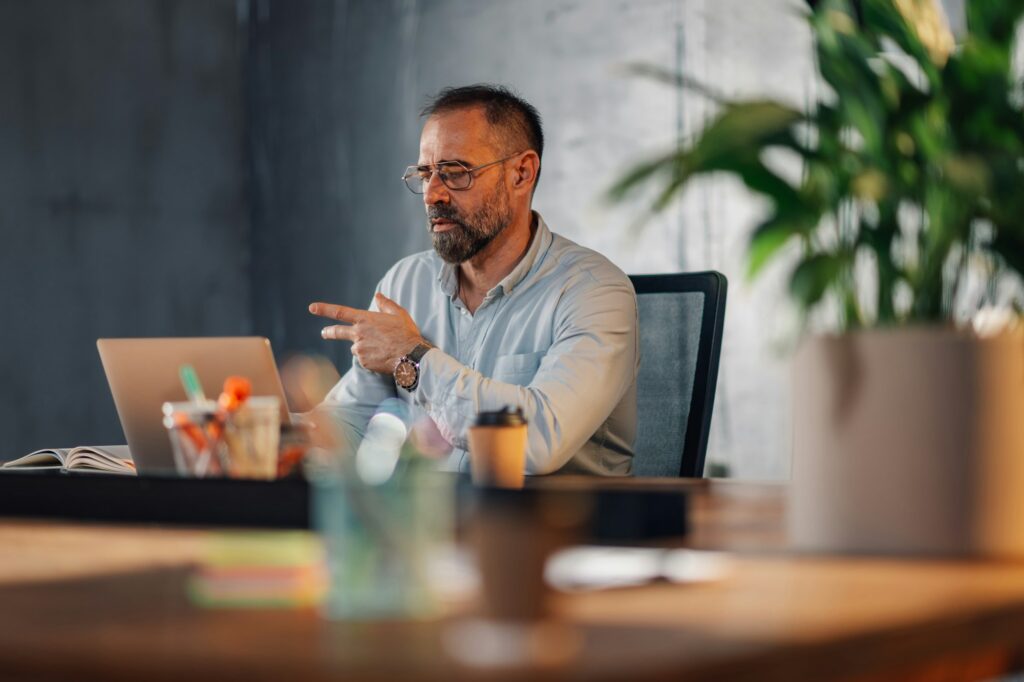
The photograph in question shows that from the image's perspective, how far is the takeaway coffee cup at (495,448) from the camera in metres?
1.50

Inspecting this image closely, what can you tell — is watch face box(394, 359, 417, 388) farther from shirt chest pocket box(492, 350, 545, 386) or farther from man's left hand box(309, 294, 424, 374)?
shirt chest pocket box(492, 350, 545, 386)

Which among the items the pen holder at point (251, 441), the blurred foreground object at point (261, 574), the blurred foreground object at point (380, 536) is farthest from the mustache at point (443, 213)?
the blurred foreground object at point (380, 536)

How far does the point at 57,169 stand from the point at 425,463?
4649mm

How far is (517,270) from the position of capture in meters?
2.62

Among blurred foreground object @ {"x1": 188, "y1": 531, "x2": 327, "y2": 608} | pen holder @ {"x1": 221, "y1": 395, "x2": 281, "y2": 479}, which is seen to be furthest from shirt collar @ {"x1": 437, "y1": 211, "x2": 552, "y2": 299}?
blurred foreground object @ {"x1": 188, "y1": 531, "x2": 327, "y2": 608}

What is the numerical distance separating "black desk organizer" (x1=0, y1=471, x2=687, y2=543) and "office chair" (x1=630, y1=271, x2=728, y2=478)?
31.4 inches

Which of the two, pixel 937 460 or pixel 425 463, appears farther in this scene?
pixel 937 460

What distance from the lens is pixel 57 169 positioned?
505 centimetres

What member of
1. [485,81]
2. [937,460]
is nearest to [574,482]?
[937,460]

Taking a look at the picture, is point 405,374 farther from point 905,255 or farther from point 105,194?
point 105,194

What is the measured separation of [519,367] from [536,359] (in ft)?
0.12

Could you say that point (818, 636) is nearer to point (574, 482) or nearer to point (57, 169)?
point (574, 482)

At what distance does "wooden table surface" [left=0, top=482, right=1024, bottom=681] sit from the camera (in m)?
0.64

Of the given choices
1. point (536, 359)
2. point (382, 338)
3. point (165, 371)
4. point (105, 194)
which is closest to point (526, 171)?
point (536, 359)
